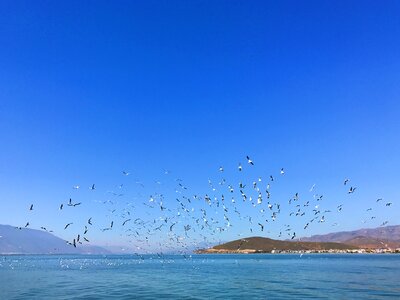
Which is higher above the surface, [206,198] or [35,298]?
[206,198]

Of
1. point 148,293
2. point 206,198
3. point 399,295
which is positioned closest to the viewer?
point 206,198

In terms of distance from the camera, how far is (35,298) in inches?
1852

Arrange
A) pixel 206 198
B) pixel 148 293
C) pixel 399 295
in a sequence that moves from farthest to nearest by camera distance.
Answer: pixel 148 293
pixel 399 295
pixel 206 198

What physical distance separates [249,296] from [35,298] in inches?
1028

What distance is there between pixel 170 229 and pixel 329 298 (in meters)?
20.3

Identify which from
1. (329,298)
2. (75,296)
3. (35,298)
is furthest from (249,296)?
(35,298)

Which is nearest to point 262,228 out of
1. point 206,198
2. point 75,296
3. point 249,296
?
point 249,296

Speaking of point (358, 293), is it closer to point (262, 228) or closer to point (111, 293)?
point (262, 228)

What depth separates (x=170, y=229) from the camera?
47.8 meters

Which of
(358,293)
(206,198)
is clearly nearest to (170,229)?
(206,198)

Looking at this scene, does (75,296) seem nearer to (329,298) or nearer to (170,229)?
(170,229)

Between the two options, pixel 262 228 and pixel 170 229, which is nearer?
pixel 170 229

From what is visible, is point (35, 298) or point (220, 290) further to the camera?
point (220, 290)

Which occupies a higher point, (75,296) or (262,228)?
(262,228)
